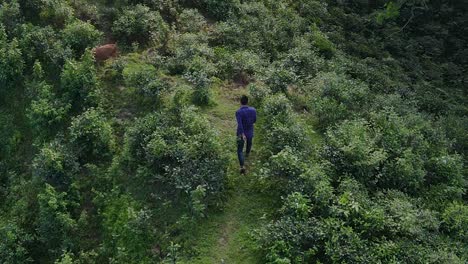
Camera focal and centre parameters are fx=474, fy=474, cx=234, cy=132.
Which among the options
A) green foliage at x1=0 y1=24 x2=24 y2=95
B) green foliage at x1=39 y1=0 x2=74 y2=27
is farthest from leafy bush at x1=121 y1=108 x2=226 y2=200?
green foliage at x1=39 y1=0 x2=74 y2=27

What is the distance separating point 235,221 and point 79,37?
7550 millimetres

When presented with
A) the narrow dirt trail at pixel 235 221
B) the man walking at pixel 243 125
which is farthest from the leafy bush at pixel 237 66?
the man walking at pixel 243 125

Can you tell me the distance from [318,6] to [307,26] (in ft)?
7.53

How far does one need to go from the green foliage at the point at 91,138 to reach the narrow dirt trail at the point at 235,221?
2.90 metres

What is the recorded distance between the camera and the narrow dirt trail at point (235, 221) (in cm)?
949

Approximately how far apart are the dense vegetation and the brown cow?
258 millimetres

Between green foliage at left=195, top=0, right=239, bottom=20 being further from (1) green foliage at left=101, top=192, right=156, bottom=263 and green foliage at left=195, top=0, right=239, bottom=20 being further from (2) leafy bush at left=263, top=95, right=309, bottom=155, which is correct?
(1) green foliage at left=101, top=192, right=156, bottom=263

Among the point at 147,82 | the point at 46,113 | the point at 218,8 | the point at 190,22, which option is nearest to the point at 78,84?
the point at 46,113

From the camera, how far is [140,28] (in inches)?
590

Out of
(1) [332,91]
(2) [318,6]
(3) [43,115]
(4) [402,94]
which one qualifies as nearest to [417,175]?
(1) [332,91]

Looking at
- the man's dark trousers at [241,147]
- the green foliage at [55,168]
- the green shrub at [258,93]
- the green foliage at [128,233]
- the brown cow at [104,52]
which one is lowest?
the green foliage at [128,233]

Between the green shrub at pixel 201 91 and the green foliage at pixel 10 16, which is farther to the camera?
the green foliage at pixel 10 16

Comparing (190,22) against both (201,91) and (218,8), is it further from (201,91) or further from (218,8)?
(201,91)

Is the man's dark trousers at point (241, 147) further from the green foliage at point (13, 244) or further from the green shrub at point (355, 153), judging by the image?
the green foliage at point (13, 244)
